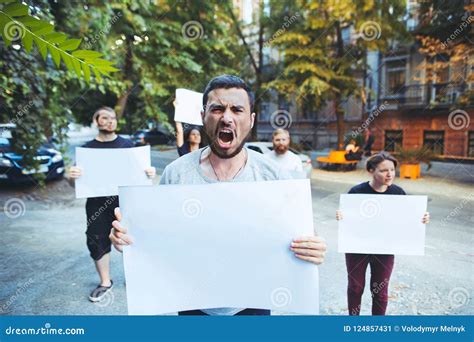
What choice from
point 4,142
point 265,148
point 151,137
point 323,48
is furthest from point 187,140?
point 323,48

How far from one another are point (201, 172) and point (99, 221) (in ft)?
4.87

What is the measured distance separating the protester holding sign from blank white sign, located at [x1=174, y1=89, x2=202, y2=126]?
1487 mm

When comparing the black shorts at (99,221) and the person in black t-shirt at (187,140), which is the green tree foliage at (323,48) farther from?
the black shorts at (99,221)

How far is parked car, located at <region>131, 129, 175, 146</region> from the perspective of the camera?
21.6 feet

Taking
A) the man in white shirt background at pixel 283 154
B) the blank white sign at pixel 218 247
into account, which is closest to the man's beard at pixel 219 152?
the blank white sign at pixel 218 247

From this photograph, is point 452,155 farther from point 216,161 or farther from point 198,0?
point 198,0

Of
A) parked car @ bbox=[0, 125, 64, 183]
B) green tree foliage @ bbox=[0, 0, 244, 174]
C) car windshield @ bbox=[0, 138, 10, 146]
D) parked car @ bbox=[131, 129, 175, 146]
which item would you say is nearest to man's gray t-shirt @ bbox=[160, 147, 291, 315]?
green tree foliage @ bbox=[0, 0, 244, 174]

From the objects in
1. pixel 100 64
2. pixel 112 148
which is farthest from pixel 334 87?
pixel 100 64

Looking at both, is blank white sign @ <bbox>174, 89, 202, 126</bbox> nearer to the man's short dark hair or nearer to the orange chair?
the man's short dark hair

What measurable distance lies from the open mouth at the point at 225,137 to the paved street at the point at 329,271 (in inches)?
64.0

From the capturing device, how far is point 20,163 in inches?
146

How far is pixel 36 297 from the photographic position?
2.17m
